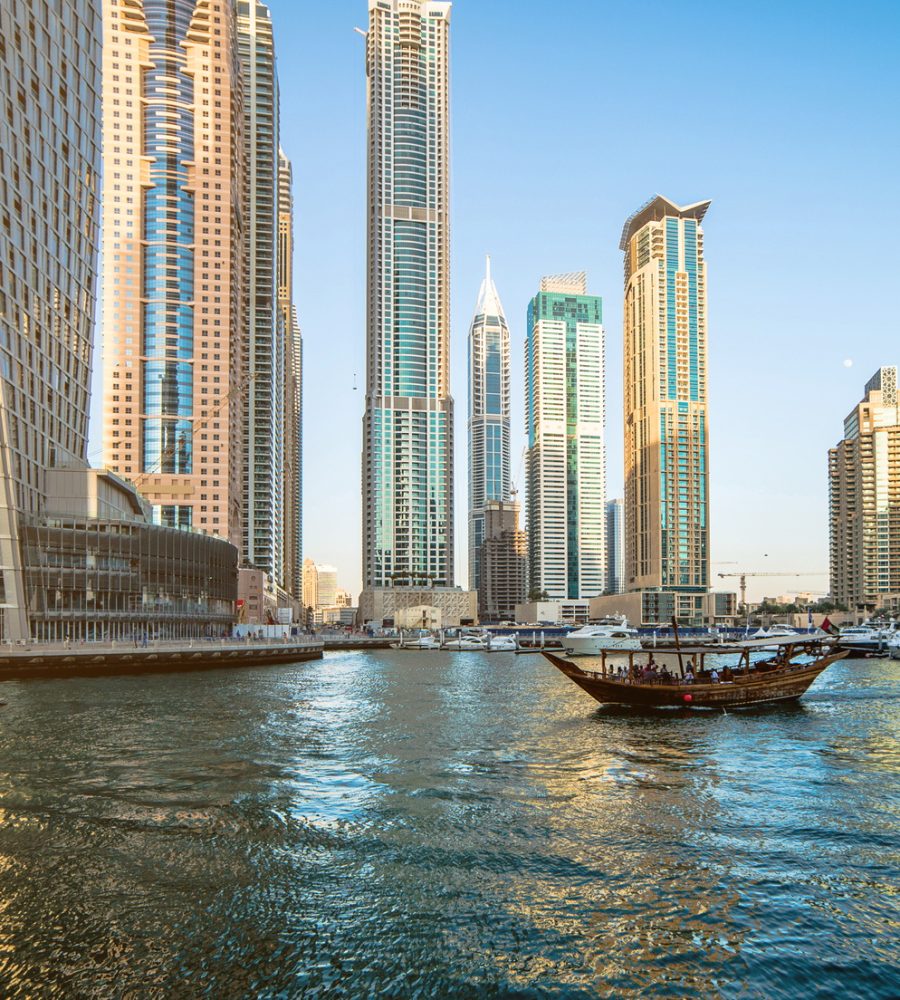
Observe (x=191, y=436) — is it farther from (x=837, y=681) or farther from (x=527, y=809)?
(x=527, y=809)

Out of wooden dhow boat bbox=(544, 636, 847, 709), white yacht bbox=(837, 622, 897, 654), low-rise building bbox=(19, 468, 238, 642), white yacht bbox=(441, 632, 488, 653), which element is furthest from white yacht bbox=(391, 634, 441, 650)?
wooden dhow boat bbox=(544, 636, 847, 709)

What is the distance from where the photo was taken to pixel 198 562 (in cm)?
13038

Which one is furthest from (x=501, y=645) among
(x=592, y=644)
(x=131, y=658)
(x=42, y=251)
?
(x=42, y=251)

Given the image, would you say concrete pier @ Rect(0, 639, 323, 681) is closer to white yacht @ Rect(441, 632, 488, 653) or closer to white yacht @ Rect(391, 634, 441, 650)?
white yacht @ Rect(441, 632, 488, 653)

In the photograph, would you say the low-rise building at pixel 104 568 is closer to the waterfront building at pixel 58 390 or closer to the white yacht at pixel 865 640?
the waterfront building at pixel 58 390

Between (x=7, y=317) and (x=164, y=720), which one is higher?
(x=7, y=317)

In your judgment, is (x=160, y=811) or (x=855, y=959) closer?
(x=855, y=959)

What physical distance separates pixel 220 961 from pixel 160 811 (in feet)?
42.1

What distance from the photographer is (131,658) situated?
94.6 m

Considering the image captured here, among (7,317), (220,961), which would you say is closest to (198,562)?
(7,317)

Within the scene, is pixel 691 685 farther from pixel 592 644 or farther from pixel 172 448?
pixel 172 448

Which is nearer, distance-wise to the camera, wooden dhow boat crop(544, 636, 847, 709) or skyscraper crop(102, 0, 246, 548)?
wooden dhow boat crop(544, 636, 847, 709)

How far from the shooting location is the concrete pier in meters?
84.2

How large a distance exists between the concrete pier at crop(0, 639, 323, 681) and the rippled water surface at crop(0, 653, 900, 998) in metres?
39.3
